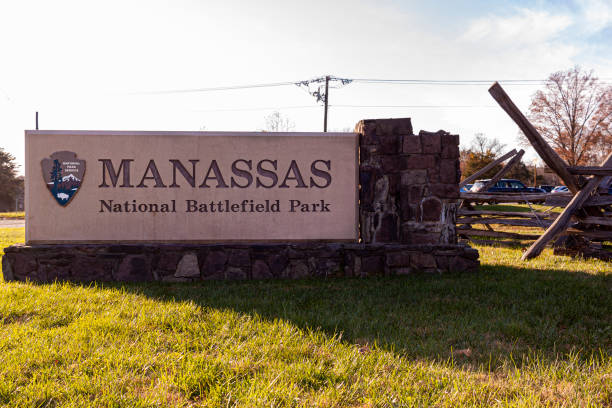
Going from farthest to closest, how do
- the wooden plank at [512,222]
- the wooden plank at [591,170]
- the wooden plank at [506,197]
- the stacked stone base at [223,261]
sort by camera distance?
the wooden plank at [506,197] → the wooden plank at [512,222] → the wooden plank at [591,170] → the stacked stone base at [223,261]

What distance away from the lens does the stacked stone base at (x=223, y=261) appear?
215 inches

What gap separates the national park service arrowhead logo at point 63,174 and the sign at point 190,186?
0.01 m

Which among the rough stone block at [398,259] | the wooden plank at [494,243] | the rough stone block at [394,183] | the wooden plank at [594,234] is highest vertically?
the rough stone block at [394,183]

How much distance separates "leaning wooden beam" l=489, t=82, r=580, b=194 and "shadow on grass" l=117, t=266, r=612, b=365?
218cm

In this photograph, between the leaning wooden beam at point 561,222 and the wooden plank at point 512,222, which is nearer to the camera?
the leaning wooden beam at point 561,222

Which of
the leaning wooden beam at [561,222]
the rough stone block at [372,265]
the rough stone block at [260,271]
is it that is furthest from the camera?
the leaning wooden beam at [561,222]

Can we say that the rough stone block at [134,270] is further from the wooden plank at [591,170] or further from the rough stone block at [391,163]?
the wooden plank at [591,170]

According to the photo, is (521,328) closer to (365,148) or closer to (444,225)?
(444,225)

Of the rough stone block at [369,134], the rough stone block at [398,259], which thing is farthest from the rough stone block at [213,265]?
the rough stone block at [369,134]

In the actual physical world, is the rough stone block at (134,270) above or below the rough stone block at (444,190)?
below

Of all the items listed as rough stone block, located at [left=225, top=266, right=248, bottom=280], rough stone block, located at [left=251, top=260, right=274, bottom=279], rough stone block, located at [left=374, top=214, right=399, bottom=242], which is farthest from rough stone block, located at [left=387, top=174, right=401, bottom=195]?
rough stone block, located at [left=225, top=266, right=248, bottom=280]

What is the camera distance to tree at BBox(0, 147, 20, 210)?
143 ft

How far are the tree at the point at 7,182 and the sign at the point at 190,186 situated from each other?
158 ft

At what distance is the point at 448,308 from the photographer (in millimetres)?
4211
